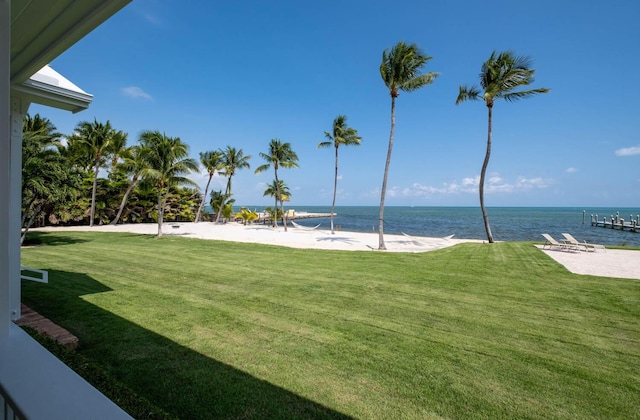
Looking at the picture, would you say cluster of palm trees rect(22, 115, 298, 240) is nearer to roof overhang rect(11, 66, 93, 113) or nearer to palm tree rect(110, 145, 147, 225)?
palm tree rect(110, 145, 147, 225)

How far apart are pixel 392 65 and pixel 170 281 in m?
12.4

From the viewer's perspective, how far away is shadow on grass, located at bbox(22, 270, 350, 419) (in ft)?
7.45

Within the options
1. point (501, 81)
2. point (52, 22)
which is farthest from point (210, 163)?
point (52, 22)

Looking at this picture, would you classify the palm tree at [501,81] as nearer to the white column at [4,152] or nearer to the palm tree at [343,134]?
the palm tree at [343,134]

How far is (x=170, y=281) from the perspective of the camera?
625 cm

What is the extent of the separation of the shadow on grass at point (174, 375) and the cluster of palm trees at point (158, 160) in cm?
723

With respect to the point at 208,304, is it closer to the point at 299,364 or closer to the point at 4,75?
the point at 299,364

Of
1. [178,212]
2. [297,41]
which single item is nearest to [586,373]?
[297,41]

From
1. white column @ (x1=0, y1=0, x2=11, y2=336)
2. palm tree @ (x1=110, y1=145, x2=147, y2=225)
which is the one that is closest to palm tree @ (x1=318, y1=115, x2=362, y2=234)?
palm tree @ (x1=110, y1=145, x2=147, y2=225)

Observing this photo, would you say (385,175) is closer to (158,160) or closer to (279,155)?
(158,160)

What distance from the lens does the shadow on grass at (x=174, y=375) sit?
2270 mm

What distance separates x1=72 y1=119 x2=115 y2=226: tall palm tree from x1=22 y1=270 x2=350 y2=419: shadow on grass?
22.4 metres

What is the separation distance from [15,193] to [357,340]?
4.33 metres

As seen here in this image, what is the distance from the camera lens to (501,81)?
1402 centimetres
